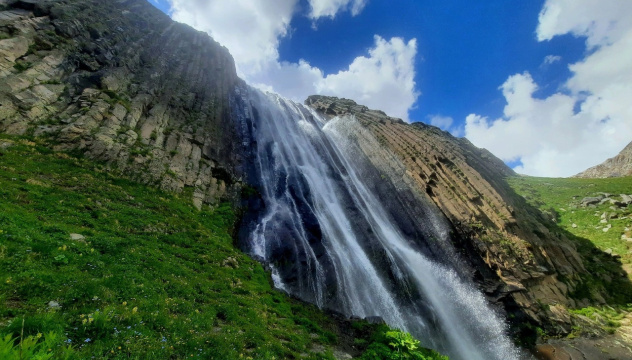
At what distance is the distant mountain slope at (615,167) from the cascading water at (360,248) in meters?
84.0

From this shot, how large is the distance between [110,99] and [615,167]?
415 ft

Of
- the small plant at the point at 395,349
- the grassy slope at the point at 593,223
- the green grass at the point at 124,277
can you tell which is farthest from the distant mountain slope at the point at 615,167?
the green grass at the point at 124,277

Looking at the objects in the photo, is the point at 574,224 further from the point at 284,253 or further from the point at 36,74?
the point at 36,74

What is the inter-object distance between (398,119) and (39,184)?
6499 cm

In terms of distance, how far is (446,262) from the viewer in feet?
111

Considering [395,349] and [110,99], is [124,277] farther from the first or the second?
[110,99]

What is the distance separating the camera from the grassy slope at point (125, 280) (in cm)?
697

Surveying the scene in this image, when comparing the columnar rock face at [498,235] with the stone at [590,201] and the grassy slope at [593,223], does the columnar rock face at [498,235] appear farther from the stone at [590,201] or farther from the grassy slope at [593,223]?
the stone at [590,201]

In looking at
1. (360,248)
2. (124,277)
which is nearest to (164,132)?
(360,248)

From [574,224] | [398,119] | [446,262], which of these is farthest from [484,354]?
[398,119]

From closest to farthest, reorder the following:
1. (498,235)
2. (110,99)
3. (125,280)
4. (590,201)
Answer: (125,280), (110,99), (498,235), (590,201)

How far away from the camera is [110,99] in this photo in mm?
29328

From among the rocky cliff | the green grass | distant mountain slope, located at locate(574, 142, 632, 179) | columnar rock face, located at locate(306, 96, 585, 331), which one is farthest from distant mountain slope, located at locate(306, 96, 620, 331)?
distant mountain slope, located at locate(574, 142, 632, 179)

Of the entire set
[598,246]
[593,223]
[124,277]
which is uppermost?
[593,223]
